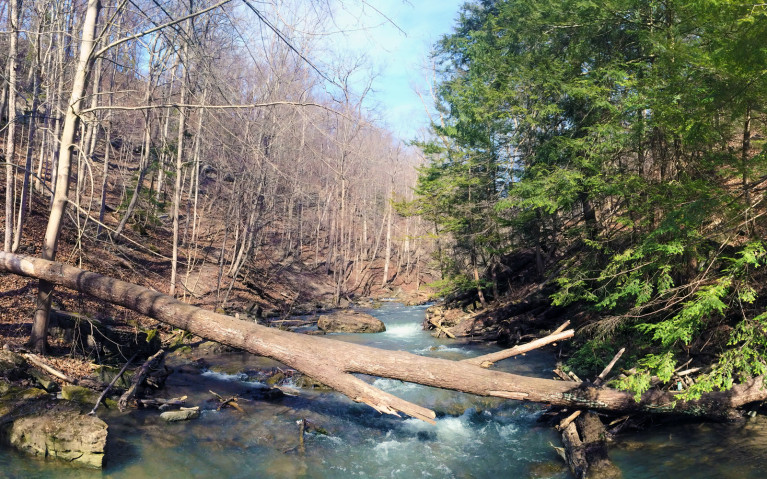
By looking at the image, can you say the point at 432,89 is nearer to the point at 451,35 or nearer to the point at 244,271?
the point at 451,35

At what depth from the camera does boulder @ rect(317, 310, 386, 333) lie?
A: 18234 mm

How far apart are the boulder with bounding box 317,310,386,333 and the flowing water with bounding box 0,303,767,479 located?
845 centimetres

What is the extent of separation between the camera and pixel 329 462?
6.80 m

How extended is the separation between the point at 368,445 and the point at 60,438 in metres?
4.39

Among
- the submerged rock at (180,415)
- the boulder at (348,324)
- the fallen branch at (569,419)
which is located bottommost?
the boulder at (348,324)

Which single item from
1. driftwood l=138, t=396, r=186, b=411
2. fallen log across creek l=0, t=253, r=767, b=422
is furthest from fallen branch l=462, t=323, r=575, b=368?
driftwood l=138, t=396, r=186, b=411

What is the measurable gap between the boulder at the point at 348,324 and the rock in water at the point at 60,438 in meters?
12.3

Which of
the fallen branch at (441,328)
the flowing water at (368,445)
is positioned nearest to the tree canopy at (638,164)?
the flowing water at (368,445)

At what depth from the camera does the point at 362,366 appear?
19.6ft

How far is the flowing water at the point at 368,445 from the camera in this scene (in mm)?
6227

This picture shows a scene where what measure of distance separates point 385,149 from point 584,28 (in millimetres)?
35444

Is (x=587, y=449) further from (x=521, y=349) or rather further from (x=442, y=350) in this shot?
(x=442, y=350)

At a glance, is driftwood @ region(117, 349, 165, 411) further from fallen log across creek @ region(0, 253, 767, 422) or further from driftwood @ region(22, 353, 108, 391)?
fallen log across creek @ region(0, 253, 767, 422)

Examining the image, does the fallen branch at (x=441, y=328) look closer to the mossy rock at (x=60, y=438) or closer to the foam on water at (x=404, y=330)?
the foam on water at (x=404, y=330)
